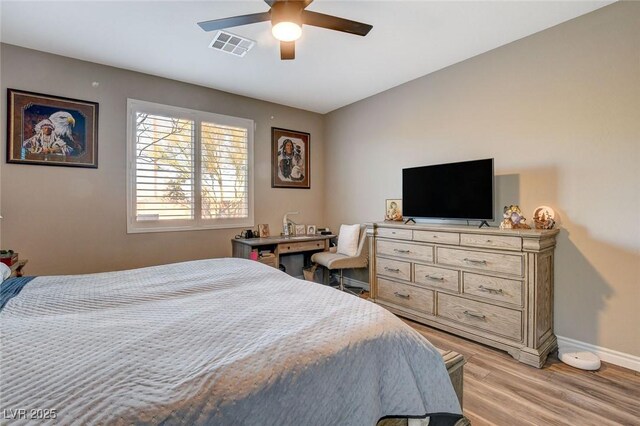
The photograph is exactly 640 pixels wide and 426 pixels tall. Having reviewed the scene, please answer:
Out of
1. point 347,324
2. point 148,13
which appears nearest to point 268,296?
point 347,324

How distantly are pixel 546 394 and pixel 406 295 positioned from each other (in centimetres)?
145

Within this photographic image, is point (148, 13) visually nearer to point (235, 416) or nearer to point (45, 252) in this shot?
point (45, 252)

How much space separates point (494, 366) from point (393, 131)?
2.83 m

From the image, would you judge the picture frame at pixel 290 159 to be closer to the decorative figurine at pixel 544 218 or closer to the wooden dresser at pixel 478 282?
the wooden dresser at pixel 478 282

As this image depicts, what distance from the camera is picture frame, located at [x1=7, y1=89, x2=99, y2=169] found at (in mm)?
2865

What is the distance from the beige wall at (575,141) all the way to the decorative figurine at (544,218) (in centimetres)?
6

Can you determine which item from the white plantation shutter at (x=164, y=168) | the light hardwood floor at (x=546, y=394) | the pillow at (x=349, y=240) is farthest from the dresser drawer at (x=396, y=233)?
the white plantation shutter at (x=164, y=168)

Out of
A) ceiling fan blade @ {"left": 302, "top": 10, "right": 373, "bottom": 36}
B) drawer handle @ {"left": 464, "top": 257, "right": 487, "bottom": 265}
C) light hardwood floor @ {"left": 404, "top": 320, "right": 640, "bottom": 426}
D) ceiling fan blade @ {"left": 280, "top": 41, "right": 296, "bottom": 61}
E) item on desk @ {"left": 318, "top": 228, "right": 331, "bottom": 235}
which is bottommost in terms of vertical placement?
light hardwood floor @ {"left": 404, "top": 320, "right": 640, "bottom": 426}

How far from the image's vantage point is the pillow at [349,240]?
13.5 ft

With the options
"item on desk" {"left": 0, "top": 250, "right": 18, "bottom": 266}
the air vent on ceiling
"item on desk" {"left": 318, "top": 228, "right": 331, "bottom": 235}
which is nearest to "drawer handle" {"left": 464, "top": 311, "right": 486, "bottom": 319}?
"item on desk" {"left": 318, "top": 228, "right": 331, "bottom": 235}

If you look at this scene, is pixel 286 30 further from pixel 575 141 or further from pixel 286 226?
Result: pixel 286 226

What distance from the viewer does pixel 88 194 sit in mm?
3201

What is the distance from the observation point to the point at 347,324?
123 centimetres

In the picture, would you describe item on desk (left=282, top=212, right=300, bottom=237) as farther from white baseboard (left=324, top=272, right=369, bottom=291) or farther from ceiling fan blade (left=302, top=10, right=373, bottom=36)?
ceiling fan blade (left=302, top=10, right=373, bottom=36)
